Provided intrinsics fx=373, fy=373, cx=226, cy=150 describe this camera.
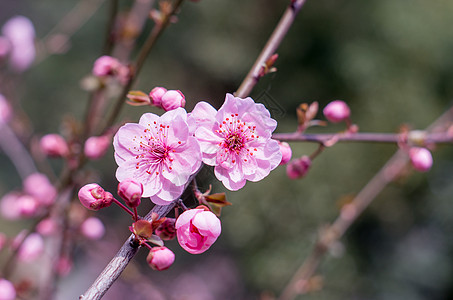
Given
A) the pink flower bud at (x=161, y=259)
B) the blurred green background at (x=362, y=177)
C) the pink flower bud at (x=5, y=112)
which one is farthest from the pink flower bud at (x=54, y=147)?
the blurred green background at (x=362, y=177)

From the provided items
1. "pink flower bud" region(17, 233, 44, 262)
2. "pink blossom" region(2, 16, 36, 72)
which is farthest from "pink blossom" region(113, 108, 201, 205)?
"pink blossom" region(2, 16, 36, 72)

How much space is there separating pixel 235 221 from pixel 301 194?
0.48m

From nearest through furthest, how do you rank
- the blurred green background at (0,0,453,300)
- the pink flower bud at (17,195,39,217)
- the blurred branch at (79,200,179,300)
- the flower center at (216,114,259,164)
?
the blurred branch at (79,200,179,300)
the flower center at (216,114,259,164)
the pink flower bud at (17,195,39,217)
the blurred green background at (0,0,453,300)

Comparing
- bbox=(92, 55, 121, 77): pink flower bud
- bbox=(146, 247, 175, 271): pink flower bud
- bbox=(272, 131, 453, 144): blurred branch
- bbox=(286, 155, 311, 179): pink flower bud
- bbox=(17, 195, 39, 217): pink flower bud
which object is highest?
bbox=(272, 131, 453, 144): blurred branch

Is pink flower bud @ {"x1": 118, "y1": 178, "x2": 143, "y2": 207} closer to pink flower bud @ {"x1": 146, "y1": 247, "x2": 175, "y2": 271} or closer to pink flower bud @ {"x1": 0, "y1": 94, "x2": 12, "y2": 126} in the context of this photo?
pink flower bud @ {"x1": 146, "y1": 247, "x2": 175, "y2": 271}

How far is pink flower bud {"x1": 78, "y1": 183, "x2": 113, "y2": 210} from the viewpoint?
1.35 ft

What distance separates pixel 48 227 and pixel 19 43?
575 mm

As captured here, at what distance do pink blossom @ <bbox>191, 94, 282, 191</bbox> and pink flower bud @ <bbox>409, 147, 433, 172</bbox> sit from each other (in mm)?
366

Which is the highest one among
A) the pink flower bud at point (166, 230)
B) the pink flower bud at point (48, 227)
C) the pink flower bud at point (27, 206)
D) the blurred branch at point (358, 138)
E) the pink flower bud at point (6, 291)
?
the blurred branch at point (358, 138)

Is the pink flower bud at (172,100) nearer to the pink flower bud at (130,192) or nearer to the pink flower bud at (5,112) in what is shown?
the pink flower bud at (130,192)

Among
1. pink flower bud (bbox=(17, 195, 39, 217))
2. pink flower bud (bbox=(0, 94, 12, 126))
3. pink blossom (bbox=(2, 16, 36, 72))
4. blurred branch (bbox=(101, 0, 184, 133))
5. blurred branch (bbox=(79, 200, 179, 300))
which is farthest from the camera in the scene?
pink blossom (bbox=(2, 16, 36, 72))

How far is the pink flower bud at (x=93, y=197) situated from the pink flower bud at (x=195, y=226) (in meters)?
0.09

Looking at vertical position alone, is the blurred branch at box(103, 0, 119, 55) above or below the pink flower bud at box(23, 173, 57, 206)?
above

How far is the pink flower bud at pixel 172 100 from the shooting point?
44cm
